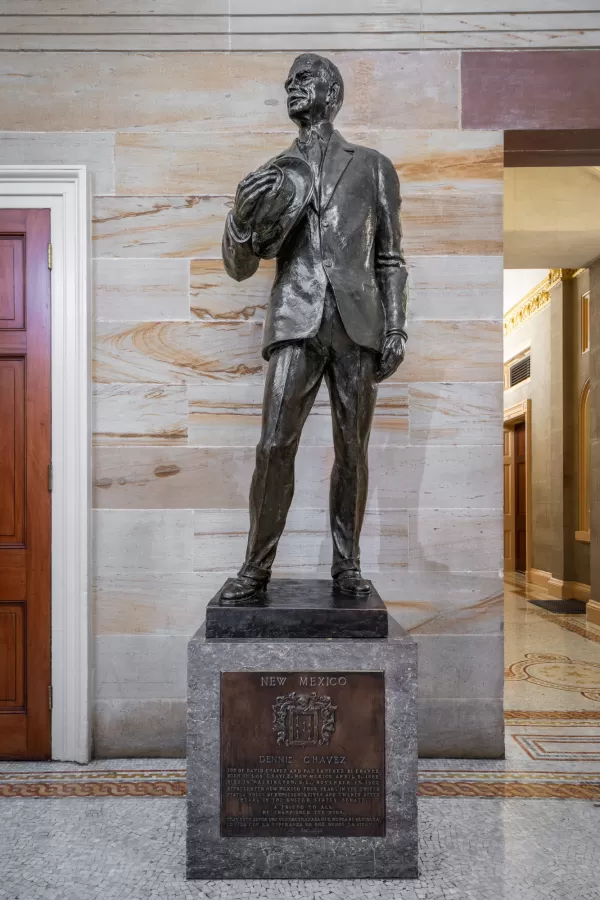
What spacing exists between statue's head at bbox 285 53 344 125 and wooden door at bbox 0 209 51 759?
1.65 meters

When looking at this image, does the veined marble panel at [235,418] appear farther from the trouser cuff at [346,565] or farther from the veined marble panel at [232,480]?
the trouser cuff at [346,565]

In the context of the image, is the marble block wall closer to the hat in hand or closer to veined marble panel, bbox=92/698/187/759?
veined marble panel, bbox=92/698/187/759

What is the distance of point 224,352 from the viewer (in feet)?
12.1

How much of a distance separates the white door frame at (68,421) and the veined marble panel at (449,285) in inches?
69.2

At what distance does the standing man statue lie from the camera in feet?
8.48

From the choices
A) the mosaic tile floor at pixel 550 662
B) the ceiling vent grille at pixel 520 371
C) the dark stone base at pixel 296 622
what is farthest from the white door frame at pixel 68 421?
the ceiling vent grille at pixel 520 371

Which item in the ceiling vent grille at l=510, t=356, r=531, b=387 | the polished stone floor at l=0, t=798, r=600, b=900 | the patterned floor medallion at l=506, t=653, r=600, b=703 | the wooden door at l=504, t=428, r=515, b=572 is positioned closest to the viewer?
the polished stone floor at l=0, t=798, r=600, b=900

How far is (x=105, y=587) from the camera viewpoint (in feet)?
12.0

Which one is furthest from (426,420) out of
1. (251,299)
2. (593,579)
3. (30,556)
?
(593,579)

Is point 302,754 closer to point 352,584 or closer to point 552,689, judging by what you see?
point 352,584

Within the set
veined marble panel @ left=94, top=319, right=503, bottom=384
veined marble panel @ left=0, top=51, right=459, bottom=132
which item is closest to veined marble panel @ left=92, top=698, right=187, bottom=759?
veined marble panel @ left=94, top=319, right=503, bottom=384

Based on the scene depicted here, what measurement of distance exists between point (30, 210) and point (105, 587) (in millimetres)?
2037

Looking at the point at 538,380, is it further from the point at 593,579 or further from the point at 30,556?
the point at 30,556

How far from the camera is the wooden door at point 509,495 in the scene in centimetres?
1255
